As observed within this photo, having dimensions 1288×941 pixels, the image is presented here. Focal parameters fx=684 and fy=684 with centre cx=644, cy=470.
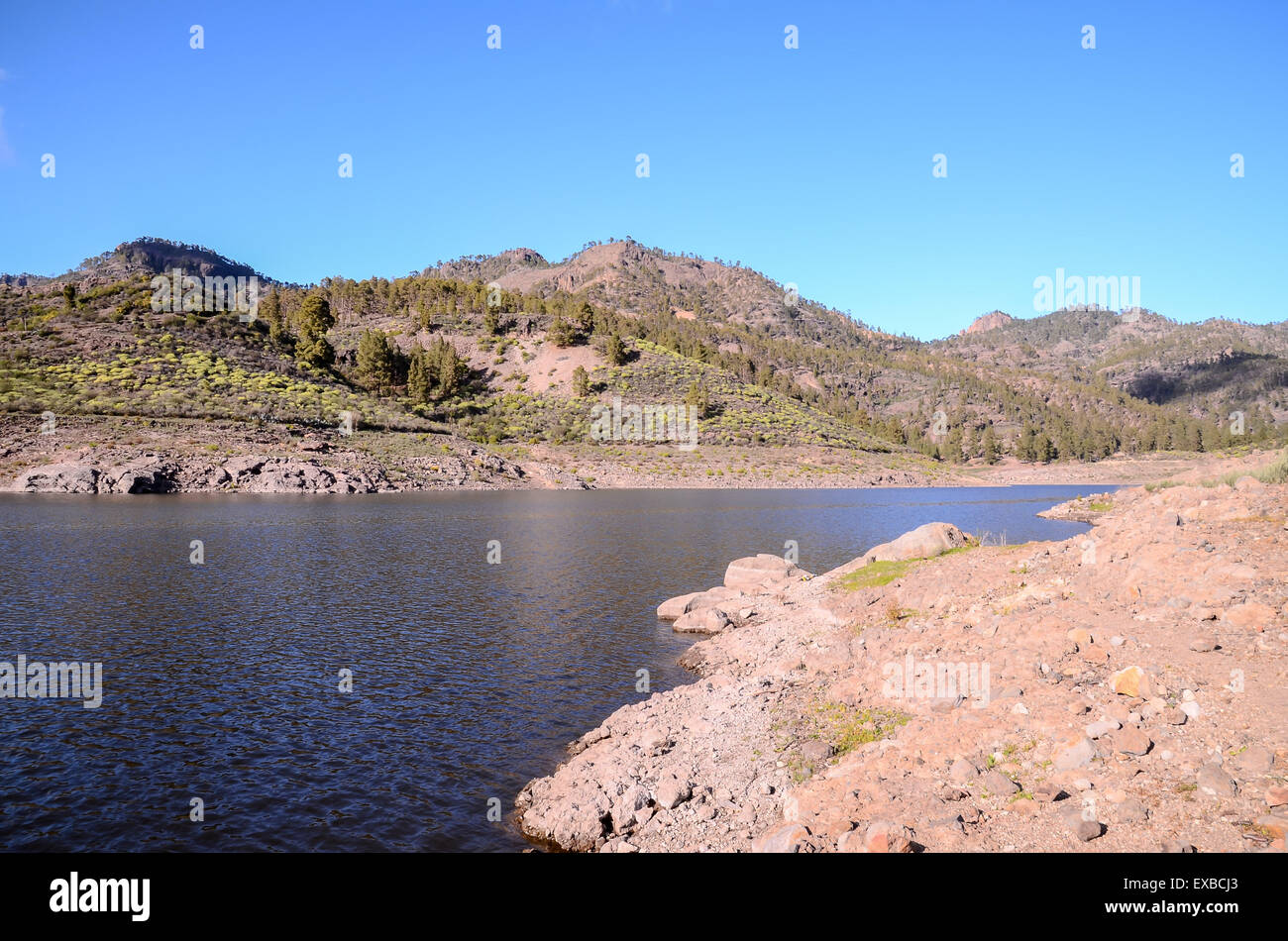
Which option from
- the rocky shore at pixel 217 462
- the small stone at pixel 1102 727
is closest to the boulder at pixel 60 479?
the rocky shore at pixel 217 462

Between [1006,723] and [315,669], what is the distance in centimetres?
1789

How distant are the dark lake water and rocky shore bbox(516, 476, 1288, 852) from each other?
245 cm

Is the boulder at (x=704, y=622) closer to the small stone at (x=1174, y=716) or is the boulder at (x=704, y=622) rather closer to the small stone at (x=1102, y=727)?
the small stone at (x=1102, y=727)

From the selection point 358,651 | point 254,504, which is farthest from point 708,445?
point 358,651

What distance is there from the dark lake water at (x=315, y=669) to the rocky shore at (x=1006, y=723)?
2.45 metres

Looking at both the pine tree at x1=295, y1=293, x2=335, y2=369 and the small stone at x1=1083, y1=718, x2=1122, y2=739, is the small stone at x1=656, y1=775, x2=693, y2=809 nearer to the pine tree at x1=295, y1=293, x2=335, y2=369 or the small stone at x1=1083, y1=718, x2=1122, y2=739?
the small stone at x1=1083, y1=718, x2=1122, y2=739

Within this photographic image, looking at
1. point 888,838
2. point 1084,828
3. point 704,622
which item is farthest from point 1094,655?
point 704,622

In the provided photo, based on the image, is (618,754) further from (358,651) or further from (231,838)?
(358,651)

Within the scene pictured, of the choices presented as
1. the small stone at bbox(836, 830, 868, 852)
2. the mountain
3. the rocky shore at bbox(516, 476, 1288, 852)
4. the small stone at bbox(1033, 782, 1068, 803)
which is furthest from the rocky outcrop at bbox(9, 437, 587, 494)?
the small stone at bbox(1033, 782, 1068, 803)

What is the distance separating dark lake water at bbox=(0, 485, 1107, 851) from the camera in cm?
1220

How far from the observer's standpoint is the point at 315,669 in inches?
786

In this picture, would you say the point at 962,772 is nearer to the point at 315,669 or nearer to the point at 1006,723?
the point at 1006,723

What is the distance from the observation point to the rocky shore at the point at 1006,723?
878 centimetres

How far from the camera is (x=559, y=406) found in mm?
130500
